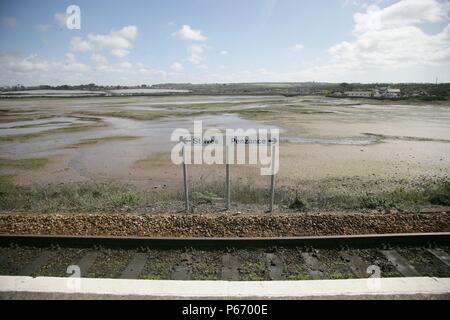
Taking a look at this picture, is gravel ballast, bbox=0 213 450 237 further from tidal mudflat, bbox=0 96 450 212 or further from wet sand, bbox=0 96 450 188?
wet sand, bbox=0 96 450 188

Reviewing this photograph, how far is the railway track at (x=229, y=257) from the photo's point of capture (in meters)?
5.51

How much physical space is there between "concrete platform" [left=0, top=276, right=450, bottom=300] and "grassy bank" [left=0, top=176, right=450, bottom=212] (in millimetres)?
3609

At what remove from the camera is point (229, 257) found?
19.6 ft

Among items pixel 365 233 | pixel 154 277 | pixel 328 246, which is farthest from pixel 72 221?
pixel 365 233

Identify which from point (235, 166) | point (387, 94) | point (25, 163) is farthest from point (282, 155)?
point (387, 94)

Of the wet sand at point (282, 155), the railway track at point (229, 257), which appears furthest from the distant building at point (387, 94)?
the railway track at point (229, 257)

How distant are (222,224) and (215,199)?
8.12 ft

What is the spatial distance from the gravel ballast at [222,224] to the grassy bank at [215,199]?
1.00 metres

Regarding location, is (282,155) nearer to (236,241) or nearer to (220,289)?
(236,241)

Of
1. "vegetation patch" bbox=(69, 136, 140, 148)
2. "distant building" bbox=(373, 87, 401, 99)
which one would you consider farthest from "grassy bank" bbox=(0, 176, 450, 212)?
"distant building" bbox=(373, 87, 401, 99)

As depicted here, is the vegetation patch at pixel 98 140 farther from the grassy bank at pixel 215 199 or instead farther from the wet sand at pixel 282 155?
the grassy bank at pixel 215 199

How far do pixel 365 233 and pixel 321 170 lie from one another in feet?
27.9

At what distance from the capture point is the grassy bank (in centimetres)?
888
